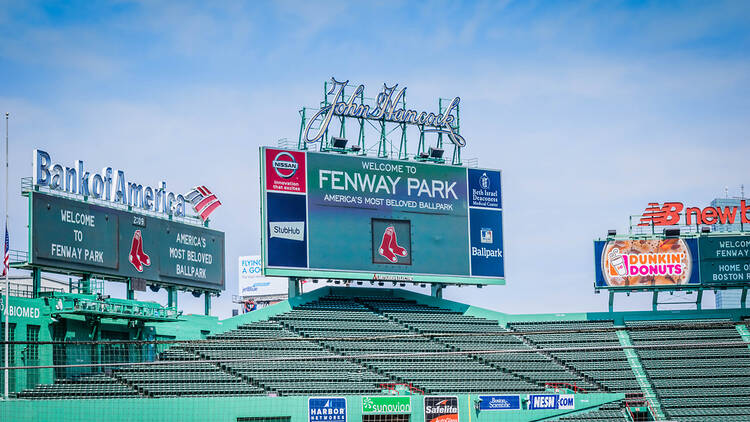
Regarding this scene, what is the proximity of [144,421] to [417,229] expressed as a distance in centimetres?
1792

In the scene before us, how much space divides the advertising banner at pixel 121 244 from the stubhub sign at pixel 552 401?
50.7 ft

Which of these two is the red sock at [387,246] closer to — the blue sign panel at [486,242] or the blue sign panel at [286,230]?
the blue sign panel at [286,230]

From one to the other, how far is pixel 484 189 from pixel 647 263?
9.53 metres

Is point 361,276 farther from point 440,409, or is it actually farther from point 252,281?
point 252,281

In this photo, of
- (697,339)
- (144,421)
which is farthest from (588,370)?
(144,421)

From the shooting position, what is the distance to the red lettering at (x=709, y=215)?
170 feet

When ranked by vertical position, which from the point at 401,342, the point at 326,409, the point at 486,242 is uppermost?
the point at 486,242

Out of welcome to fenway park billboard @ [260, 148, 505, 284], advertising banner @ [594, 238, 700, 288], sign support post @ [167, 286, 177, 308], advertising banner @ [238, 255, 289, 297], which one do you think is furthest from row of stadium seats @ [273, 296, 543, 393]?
advertising banner @ [238, 255, 289, 297]

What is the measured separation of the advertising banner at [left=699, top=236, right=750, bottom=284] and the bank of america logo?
25.2 meters

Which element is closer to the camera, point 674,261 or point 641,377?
point 641,377

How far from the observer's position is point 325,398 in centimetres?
3888

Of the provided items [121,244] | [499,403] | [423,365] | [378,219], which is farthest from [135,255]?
[499,403]

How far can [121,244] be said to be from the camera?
132ft

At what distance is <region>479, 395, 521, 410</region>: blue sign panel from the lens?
41.7 m
